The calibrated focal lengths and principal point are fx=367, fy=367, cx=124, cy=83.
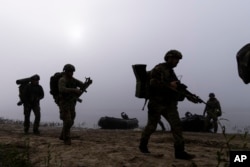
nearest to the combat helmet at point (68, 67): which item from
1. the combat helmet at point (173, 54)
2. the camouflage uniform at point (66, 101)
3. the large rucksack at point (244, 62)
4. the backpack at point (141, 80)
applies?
the camouflage uniform at point (66, 101)

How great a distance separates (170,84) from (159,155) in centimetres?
144

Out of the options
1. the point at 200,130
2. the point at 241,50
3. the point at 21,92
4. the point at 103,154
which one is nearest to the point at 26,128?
the point at 21,92

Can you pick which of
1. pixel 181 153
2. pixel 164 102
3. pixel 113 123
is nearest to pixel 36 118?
pixel 164 102

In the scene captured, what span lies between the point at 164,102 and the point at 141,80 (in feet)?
2.24

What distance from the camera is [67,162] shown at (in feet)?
21.0

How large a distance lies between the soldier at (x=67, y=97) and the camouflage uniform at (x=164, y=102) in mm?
2081

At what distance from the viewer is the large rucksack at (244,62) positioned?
2.30 m

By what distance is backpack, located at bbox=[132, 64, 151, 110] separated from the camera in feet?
23.8

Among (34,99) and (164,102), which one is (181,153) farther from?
(34,99)

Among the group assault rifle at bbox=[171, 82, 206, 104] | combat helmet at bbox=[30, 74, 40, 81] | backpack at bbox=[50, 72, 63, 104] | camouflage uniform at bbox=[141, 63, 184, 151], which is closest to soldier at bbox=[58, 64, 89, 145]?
backpack at bbox=[50, 72, 63, 104]

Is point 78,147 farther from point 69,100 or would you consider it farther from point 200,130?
point 200,130

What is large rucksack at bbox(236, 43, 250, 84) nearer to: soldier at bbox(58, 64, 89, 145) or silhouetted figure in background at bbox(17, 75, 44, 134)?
soldier at bbox(58, 64, 89, 145)

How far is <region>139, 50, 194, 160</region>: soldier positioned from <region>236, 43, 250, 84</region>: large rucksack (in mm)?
4363

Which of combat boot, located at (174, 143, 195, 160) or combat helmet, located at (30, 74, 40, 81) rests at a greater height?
combat helmet, located at (30, 74, 40, 81)
